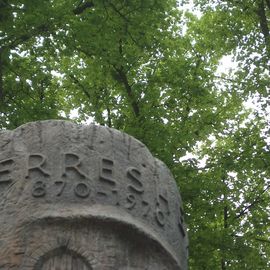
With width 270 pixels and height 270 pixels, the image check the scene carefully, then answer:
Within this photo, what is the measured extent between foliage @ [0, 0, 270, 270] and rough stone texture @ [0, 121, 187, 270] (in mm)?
7098

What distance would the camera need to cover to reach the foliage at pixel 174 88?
36.1 feet

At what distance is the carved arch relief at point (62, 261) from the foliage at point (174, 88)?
7.56 m

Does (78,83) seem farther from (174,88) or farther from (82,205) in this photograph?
(82,205)

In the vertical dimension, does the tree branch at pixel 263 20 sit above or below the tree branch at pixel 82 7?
above

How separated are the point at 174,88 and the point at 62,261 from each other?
→ 1172 centimetres

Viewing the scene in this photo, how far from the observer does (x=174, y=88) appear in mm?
14125

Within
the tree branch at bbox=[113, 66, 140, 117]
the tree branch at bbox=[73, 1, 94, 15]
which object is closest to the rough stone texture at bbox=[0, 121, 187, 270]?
the tree branch at bbox=[73, 1, 94, 15]

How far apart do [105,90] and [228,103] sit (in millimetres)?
3588

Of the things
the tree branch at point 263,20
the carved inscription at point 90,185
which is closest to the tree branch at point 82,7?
the tree branch at point 263,20

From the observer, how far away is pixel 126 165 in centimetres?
293

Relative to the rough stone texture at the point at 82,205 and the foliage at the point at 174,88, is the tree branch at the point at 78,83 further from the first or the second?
the rough stone texture at the point at 82,205

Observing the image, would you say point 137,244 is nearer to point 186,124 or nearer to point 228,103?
point 186,124

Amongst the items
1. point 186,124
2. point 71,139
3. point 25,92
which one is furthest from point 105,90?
point 71,139

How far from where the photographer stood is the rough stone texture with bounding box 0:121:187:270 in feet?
8.53
